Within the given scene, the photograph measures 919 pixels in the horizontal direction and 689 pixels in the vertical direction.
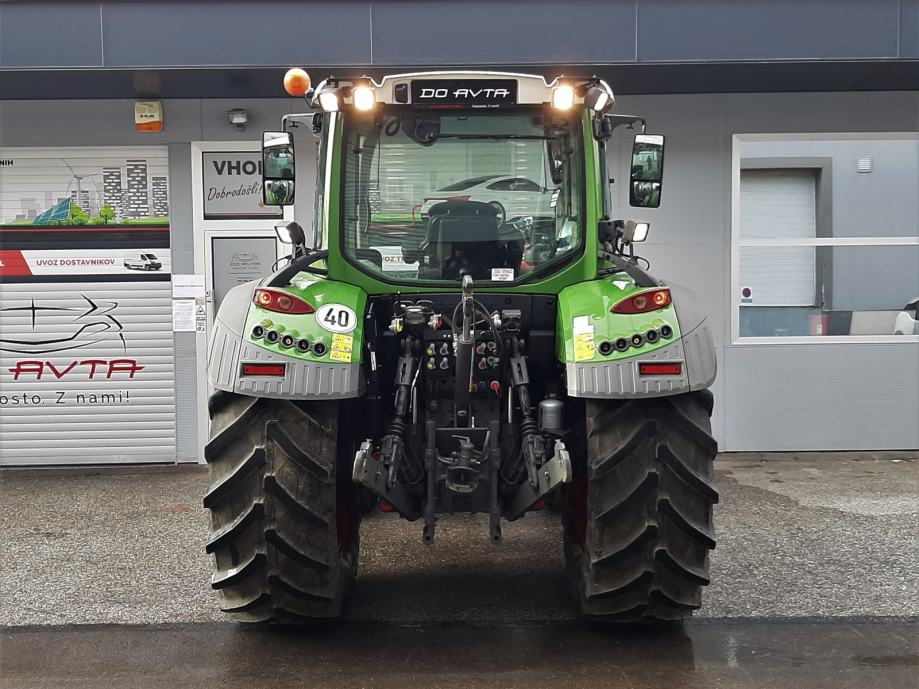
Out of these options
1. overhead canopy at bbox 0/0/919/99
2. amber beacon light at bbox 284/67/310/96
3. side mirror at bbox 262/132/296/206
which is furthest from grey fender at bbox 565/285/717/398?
overhead canopy at bbox 0/0/919/99

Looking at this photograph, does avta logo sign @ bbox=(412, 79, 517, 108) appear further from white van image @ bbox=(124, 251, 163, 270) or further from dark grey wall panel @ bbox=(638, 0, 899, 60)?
white van image @ bbox=(124, 251, 163, 270)

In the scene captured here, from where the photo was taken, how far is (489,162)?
507cm

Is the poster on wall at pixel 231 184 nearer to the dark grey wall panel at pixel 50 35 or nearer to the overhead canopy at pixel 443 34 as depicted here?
the overhead canopy at pixel 443 34

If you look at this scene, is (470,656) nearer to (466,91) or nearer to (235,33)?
(466,91)

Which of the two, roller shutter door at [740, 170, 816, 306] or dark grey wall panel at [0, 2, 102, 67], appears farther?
roller shutter door at [740, 170, 816, 306]

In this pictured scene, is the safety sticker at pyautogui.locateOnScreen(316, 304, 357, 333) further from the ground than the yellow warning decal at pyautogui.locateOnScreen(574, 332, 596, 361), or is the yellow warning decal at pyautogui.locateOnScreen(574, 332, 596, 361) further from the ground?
the safety sticker at pyautogui.locateOnScreen(316, 304, 357, 333)

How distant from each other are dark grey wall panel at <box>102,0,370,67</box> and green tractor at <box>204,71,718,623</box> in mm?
2609

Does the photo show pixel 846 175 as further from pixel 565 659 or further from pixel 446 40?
pixel 565 659

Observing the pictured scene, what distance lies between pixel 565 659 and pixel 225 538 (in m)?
1.59

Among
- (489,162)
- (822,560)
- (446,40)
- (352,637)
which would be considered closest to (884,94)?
(446,40)

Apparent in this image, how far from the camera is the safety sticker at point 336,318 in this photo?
14.3 ft

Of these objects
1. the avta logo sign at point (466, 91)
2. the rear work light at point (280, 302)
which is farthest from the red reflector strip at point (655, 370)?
the avta logo sign at point (466, 91)

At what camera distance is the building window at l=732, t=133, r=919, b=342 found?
9383 millimetres

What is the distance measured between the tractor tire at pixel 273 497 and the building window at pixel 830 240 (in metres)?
6.09
